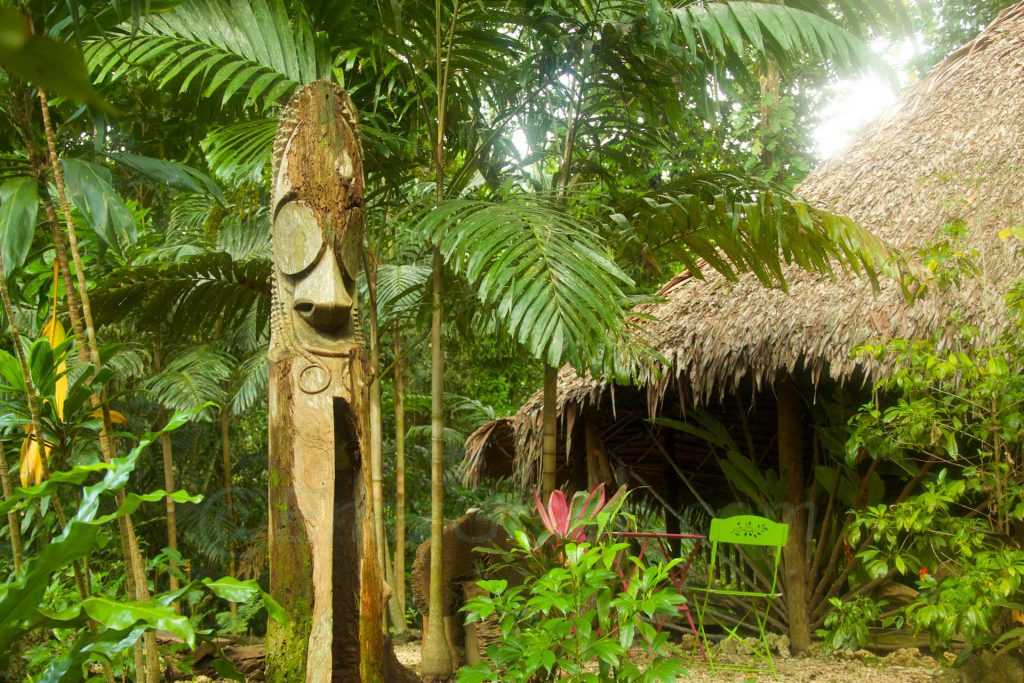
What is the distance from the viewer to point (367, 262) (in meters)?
3.88

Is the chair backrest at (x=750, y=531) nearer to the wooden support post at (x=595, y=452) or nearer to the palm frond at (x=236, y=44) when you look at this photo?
the wooden support post at (x=595, y=452)

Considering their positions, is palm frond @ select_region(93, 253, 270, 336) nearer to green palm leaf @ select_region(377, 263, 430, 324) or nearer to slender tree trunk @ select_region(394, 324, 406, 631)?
slender tree trunk @ select_region(394, 324, 406, 631)

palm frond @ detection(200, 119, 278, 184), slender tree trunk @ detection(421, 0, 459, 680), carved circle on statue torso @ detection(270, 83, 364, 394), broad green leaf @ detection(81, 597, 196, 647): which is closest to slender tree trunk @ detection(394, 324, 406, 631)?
slender tree trunk @ detection(421, 0, 459, 680)

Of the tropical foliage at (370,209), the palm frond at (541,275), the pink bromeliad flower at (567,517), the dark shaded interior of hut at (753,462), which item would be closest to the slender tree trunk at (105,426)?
the tropical foliage at (370,209)

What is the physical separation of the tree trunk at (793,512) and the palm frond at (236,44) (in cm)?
316

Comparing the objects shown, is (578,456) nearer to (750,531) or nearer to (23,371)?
(750,531)

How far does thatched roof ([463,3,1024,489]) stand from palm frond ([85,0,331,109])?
2.00 meters

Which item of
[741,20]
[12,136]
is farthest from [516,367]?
[12,136]

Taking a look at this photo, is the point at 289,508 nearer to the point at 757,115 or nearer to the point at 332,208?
the point at 332,208

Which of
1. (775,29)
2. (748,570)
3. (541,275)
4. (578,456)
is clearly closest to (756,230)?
(775,29)

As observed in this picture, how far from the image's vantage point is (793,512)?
5.22 meters

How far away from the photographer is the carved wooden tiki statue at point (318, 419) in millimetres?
2266

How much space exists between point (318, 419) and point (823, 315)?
3078 mm

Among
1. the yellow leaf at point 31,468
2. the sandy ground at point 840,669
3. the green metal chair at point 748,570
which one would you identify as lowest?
the sandy ground at point 840,669
